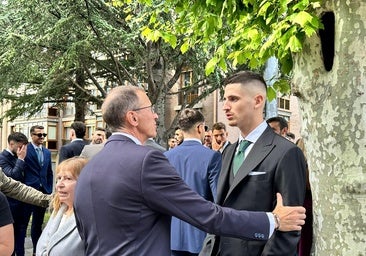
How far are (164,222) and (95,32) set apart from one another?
47.6 ft

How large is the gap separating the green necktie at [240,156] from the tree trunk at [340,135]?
0.57 m

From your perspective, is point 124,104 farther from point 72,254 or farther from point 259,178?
point 72,254

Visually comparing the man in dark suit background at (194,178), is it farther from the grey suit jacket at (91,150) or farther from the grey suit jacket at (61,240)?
the grey suit jacket at (61,240)

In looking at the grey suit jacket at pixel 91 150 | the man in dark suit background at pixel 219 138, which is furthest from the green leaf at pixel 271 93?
the man in dark suit background at pixel 219 138

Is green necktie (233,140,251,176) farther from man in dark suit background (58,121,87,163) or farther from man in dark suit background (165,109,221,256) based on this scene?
man in dark suit background (58,121,87,163)

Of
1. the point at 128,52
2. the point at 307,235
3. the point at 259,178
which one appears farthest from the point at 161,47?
the point at 259,178

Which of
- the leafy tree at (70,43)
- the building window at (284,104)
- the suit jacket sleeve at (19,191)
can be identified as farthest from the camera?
the building window at (284,104)

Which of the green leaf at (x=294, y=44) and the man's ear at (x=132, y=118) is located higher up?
the green leaf at (x=294, y=44)

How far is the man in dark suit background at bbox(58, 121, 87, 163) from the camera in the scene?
27.4ft

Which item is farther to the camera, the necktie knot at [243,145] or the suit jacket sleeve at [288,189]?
the necktie knot at [243,145]

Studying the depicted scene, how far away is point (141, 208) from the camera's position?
8.23ft

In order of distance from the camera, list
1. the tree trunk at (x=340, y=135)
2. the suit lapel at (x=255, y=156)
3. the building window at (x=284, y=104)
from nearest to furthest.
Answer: the suit lapel at (x=255, y=156) < the tree trunk at (x=340, y=135) < the building window at (x=284, y=104)

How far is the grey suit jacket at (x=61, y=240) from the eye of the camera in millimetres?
3465

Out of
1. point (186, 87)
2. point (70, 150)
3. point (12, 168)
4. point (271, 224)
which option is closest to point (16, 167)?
point (12, 168)
